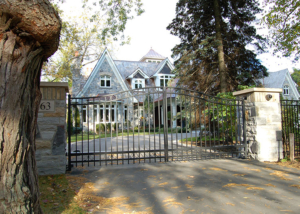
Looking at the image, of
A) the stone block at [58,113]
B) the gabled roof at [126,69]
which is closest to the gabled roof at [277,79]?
the gabled roof at [126,69]

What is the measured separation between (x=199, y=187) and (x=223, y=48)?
32.1 ft

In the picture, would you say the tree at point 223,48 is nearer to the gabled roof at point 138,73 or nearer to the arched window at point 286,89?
the gabled roof at point 138,73

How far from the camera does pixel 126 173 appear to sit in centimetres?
536

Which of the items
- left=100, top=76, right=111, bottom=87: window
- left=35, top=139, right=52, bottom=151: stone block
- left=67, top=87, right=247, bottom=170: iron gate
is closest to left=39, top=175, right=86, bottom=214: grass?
left=35, top=139, right=52, bottom=151: stone block

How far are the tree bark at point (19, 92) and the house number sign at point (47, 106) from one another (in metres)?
2.90

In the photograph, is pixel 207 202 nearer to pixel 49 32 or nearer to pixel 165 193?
pixel 165 193

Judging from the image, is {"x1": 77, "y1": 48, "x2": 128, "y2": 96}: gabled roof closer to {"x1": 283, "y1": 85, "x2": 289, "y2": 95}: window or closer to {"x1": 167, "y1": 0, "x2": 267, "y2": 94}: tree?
{"x1": 167, "y1": 0, "x2": 267, "y2": 94}: tree

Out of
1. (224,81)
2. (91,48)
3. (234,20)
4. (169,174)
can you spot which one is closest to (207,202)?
(169,174)

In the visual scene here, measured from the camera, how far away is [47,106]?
5.23 metres

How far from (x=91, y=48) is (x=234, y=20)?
2098 cm

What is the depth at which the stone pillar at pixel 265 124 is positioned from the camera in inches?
258

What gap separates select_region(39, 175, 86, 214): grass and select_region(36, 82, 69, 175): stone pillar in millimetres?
348

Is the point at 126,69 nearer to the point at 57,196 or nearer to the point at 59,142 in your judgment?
the point at 59,142

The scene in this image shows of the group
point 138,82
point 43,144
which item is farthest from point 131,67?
point 43,144
